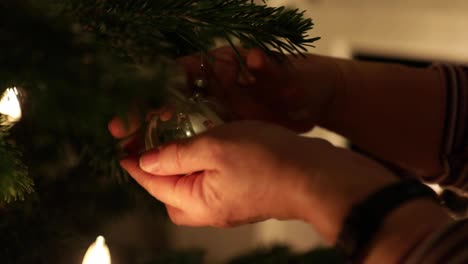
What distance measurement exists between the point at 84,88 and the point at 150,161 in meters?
0.19

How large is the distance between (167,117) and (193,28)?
0.08m

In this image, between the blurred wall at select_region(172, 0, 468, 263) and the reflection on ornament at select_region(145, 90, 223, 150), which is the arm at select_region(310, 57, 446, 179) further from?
the blurred wall at select_region(172, 0, 468, 263)

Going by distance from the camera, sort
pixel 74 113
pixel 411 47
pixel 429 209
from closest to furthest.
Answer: pixel 74 113 < pixel 429 209 < pixel 411 47

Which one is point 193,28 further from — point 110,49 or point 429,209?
point 429,209

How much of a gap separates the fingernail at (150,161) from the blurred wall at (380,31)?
28.0 inches

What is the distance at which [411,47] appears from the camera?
1.17m

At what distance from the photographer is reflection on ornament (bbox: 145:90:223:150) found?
41 cm

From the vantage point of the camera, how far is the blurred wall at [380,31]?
112cm

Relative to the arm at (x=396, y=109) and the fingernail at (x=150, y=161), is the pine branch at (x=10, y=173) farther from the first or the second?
the arm at (x=396, y=109)

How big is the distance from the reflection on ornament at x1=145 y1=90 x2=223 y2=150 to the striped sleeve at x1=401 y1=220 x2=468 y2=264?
19 cm

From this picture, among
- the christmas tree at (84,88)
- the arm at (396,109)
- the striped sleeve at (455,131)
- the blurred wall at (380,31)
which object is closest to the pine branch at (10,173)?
the christmas tree at (84,88)

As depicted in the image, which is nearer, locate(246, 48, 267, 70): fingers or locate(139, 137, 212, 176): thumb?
locate(139, 137, 212, 176): thumb

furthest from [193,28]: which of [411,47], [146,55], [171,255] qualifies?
[411,47]

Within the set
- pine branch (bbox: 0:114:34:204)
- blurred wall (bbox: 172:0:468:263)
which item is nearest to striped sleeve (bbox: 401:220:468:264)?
pine branch (bbox: 0:114:34:204)
